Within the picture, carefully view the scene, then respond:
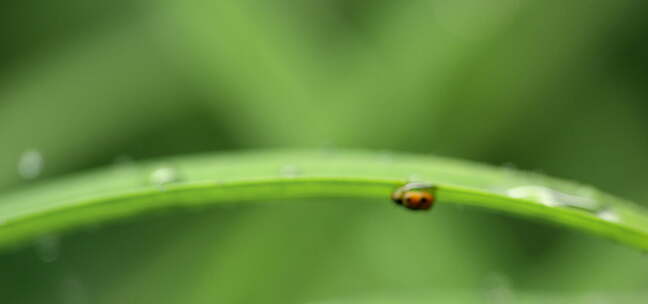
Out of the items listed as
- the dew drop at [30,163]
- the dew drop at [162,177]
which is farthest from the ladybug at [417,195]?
the dew drop at [30,163]

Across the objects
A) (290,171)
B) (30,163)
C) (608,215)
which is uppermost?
(30,163)

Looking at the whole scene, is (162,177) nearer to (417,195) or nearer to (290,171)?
(290,171)

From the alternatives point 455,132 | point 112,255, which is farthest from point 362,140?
point 112,255

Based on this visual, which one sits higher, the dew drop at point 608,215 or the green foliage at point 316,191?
the green foliage at point 316,191

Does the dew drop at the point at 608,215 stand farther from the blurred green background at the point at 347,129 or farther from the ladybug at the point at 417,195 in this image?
the blurred green background at the point at 347,129

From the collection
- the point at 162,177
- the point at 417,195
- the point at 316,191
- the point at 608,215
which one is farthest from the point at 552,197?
the point at 162,177

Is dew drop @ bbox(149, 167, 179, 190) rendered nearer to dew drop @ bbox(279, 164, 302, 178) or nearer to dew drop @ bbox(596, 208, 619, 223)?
dew drop @ bbox(279, 164, 302, 178)
